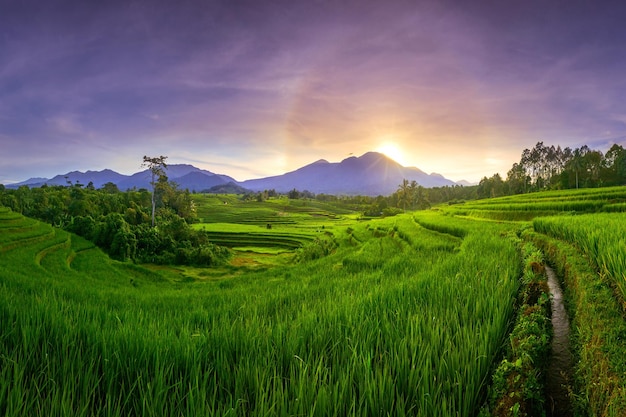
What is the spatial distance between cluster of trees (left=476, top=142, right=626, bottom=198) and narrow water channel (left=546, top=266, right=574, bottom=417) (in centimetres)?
7124

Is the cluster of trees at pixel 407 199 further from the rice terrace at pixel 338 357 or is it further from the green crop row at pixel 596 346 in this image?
the rice terrace at pixel 338 357

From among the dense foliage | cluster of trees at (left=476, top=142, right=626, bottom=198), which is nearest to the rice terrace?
the dense foliage

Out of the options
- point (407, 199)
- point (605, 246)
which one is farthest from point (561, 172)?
point (605, 246)

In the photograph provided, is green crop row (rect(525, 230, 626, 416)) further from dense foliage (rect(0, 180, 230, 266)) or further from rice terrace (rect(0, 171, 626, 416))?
dense foliage (rect(0, 180, 230, 266))

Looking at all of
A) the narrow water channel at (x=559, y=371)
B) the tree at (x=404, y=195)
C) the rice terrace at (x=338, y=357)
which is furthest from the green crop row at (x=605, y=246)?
the tree at (x=404, y=195)

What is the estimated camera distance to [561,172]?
7506 cm

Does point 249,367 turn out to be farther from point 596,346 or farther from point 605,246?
point 605,246

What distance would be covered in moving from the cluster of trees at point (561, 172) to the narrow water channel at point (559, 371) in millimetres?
71244

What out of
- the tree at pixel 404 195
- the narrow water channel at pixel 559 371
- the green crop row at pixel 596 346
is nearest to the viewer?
the green crop row at pixel 596 346

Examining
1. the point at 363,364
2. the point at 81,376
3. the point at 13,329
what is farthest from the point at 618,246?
the point at 13,329

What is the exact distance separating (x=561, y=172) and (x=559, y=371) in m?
95.7

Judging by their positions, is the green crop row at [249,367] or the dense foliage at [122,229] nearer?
the green crop row at [249,367]

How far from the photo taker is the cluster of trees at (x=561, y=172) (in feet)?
204

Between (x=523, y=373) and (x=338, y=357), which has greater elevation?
(x=338, y=357)
